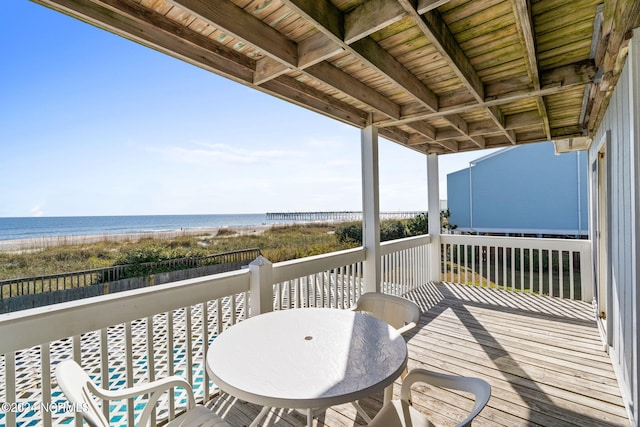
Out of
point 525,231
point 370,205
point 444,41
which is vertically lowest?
point 525,231

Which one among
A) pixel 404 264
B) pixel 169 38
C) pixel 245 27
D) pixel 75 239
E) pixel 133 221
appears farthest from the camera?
pixel 133 221

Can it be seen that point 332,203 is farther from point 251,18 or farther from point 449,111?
point 251,18

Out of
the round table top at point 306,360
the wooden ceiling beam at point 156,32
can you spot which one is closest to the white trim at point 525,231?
the round table top at point 306,360

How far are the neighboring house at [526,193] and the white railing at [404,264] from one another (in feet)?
21.5

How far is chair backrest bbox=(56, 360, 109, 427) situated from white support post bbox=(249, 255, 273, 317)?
122 centimetres

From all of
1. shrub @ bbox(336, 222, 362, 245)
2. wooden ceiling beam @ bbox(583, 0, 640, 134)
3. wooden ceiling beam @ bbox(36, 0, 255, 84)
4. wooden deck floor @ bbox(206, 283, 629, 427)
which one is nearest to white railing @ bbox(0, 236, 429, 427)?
wooden deck floor @ bbox(206, 283, 629, 427)

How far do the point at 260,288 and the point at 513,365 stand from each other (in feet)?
8.24

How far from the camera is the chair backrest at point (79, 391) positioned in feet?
2.91

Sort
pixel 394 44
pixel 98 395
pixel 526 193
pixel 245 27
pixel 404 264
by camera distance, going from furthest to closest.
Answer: pixel 526 193, pixel 404 264, pixel 394 44, pixel 245 27, pixel 98 395

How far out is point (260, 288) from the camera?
2293mm

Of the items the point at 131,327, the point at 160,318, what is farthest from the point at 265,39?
the point at 160,318

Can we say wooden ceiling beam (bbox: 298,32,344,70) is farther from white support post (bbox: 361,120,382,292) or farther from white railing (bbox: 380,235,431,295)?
white railing (bbox: 380,235,431,295)

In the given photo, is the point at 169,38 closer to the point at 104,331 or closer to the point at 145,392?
the point at 104,331

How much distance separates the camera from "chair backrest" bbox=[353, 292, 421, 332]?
2105 mm
